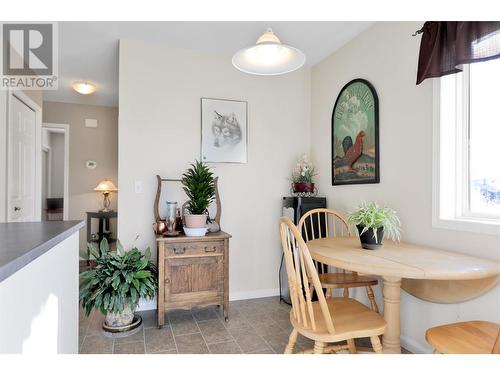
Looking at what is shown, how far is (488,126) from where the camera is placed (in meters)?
1.73

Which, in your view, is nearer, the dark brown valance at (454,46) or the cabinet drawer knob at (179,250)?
the dark brown valance at (454,46)

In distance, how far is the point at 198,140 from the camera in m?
2.98

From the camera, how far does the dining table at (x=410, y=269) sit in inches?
52.4

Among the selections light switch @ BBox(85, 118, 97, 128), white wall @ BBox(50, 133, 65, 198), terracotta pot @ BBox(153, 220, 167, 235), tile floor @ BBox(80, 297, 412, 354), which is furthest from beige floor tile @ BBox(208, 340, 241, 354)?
white wall @ BBox(50, 133, 65, 198)

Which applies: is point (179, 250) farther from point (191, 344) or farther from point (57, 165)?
point (57, 165)

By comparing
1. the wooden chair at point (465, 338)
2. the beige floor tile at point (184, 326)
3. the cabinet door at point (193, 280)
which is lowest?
the beige floor tile at point (184, 326)

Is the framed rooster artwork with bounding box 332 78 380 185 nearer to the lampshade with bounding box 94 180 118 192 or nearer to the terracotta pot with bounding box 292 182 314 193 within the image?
the terracotta pot with bounding box 292 182 314 193

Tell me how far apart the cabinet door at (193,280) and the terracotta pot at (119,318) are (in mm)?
309

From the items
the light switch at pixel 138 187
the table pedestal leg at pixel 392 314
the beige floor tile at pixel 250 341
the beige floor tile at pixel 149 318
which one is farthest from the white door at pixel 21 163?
the table pedestal leg at pixel 392 314

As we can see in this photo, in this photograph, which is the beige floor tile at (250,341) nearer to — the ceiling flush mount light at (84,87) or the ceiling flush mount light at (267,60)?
the ceiling flush mount light at (267,60)

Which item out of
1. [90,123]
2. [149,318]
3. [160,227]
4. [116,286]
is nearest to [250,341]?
[149,318]
